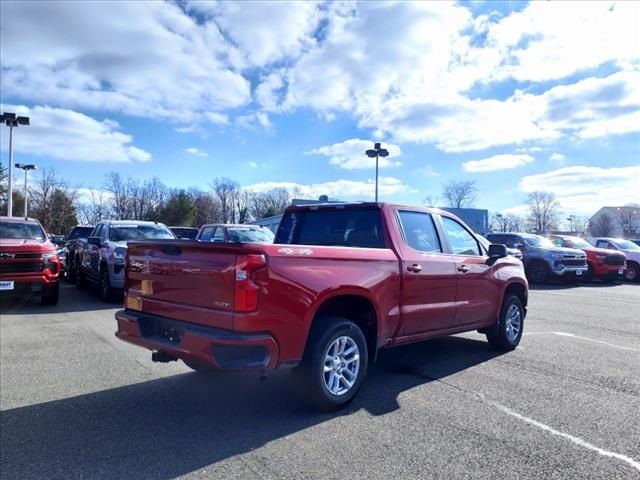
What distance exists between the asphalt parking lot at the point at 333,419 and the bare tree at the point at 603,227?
9305 centimetres

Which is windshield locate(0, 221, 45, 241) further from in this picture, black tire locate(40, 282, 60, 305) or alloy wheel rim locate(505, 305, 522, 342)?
alloy wheel rim locate(505, 305, 522, 342)

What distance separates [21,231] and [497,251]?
10.1m

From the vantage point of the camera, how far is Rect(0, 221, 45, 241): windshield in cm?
1067

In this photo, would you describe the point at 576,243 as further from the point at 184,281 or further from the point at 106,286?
the point at 184,281

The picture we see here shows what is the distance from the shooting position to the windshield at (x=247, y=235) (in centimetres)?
1261

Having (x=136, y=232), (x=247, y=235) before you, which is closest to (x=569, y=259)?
(x=247, y=235)

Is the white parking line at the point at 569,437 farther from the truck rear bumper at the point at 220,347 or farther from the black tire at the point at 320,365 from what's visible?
the truck rear bumper at the point at 220,347

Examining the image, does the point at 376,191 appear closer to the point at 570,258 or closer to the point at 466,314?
the point at 570,258

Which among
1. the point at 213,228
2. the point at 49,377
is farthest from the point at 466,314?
the point at 213,228

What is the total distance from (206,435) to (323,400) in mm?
996

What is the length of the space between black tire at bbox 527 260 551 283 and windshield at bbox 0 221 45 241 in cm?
1543

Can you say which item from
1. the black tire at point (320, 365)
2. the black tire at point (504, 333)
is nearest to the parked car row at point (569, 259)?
the black tire at point (504, 333)

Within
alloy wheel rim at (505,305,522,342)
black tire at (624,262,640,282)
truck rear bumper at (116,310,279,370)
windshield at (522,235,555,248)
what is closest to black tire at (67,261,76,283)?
truck rear bumper at (116,310,279,370)

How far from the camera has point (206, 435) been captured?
3.88 metres
